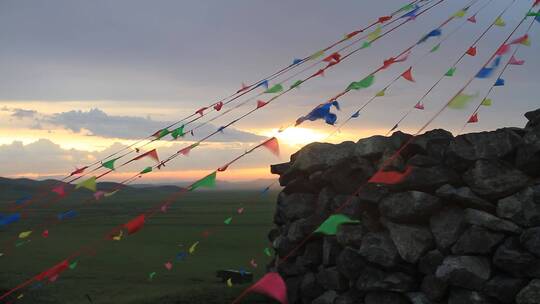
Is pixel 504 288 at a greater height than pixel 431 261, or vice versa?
pixel 431 261

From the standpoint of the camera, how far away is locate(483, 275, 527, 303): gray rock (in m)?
5.95

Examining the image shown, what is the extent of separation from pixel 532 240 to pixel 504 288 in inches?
24.2

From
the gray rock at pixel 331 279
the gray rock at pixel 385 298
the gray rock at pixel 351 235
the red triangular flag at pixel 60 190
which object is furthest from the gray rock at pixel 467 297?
the red triangular flag at pixel 60 190

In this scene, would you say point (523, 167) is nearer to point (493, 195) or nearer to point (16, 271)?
point (493, 195)

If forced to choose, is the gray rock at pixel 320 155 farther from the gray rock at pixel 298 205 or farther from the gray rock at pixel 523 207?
the gray rock at pixel 523 207

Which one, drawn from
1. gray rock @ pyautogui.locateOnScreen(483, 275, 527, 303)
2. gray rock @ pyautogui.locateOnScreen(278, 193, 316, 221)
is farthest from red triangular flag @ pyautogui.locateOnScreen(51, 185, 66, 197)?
gray rock @ pyautogui.locateOnScreen(483, 275, 527, 303)

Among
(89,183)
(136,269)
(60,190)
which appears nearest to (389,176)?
(89,183)

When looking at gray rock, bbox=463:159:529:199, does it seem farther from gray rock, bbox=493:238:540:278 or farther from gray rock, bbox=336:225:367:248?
gray rock, bbox=336:225:367:248

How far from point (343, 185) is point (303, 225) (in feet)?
3.10

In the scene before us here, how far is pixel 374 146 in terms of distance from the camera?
7.41m

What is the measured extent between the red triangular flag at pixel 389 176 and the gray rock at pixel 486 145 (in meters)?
0.64

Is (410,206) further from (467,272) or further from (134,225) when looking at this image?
(134,225)

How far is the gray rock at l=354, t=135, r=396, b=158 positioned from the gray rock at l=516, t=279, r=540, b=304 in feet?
7.72

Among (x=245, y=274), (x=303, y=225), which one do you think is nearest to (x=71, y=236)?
(x=245, y=274)
